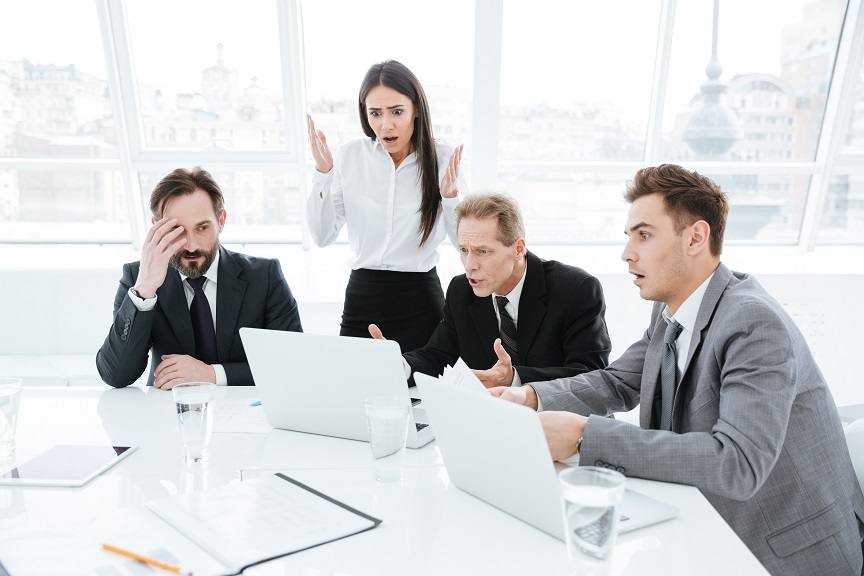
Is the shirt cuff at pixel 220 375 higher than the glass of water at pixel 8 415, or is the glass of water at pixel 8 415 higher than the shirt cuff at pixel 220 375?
the glass of water at pixel 8 415

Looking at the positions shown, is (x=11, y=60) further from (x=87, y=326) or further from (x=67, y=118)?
(x=87, y=326)

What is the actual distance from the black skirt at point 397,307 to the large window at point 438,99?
1.77 metres

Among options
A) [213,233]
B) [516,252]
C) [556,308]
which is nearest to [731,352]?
[556,308]

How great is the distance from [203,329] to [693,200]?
155 cm

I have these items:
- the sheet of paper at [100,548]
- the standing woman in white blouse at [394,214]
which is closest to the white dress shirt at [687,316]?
the sheet of paper at [100,548]

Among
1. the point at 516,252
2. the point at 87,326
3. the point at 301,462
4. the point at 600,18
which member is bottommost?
the point at 87,326

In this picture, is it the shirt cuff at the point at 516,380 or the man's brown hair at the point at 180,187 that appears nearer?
the shirt cuff at the point at 516,380

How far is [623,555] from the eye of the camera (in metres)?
1.22

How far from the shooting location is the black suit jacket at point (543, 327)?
2.49 meters

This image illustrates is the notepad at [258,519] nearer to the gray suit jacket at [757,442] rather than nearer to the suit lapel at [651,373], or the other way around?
the gray suit jacket at [757,442]

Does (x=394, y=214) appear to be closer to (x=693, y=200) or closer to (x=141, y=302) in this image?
(x=141, y=302)

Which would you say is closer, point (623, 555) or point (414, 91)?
point (623, 555)

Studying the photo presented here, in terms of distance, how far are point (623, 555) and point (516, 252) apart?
4.93 feet

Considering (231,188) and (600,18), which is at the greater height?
(600,18)
